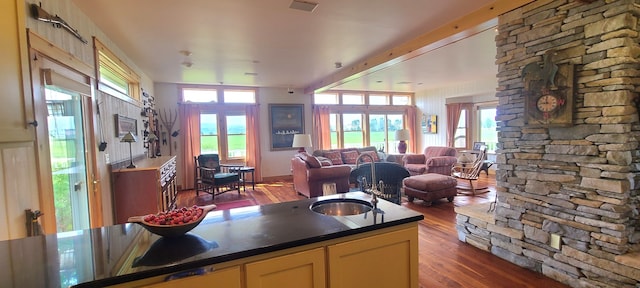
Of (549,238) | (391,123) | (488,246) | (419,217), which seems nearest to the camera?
(419,217)

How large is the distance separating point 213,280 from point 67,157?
2.22 meters

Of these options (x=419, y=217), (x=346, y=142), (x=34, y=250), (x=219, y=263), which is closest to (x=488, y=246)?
(x=419, y=217)

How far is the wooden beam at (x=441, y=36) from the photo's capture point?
271 cm

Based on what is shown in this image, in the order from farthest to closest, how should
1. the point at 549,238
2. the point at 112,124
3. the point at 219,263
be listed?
the point at 112,124 → the point at 549,238 → the point at 219,263

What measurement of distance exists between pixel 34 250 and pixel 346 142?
756cm

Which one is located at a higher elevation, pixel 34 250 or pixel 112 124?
pixel 112 124

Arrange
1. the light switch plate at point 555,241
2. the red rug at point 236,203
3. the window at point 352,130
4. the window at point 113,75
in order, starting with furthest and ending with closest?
the window at point 352,130 < the red rug at point 236,203 < the window at point 113,75 < the light switch plate at point 555,241

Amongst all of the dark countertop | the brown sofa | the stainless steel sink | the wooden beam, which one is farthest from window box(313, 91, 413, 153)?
the dark countertop

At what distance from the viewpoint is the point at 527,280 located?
2395mm

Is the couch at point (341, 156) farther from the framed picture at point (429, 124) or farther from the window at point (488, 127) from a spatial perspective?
the window at point (488, 127)

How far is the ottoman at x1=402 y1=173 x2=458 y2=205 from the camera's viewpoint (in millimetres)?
4684

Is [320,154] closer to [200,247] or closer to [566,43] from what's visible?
[566,43]

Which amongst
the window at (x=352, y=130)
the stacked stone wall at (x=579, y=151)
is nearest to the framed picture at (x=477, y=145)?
the window at (x=352, y=130)

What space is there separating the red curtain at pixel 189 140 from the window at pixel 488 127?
7529 millimetres
